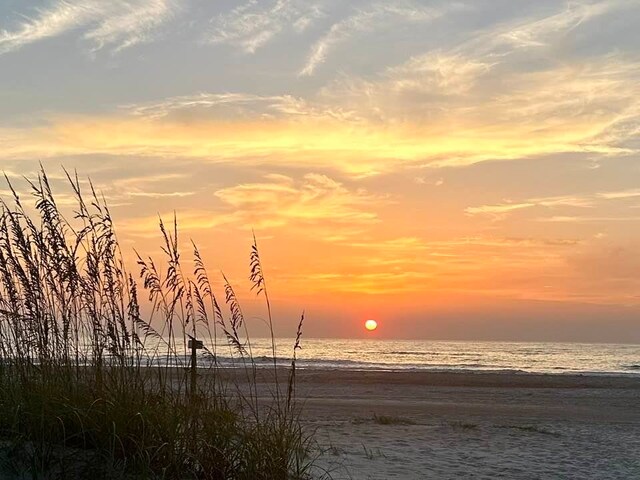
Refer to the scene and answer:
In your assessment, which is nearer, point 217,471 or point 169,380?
point 217,471

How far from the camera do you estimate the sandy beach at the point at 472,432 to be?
332 inches

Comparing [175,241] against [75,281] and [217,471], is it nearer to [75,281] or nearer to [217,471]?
[75,281]

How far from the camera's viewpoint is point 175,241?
18.0ft

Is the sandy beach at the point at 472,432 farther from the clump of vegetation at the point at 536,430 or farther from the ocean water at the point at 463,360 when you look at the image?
the ocean water at the point at 463,360

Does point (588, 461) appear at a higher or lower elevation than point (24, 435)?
lower

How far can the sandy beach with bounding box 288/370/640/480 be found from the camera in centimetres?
843

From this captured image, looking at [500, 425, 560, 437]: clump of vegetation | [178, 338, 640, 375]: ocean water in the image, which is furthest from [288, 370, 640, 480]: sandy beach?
[178, 338, 640, 375]: ocean water

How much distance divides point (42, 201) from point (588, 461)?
7965 millimetres

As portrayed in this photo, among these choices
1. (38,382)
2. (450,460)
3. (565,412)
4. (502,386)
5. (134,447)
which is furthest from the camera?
(502,386)

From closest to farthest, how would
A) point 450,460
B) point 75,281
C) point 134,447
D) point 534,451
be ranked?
point 134,447
point 75,281
point 450,460
point 534,451

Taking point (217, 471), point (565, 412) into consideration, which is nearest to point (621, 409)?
point (565, 412)

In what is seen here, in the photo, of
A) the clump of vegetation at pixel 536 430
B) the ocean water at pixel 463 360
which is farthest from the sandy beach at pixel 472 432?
the ocean water at pixel 463 360

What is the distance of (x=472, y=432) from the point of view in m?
12.0

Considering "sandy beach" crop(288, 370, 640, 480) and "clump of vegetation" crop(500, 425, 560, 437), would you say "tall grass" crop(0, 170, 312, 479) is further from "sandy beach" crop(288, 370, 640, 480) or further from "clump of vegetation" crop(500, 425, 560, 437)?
"clump of vegetation" crop(500, 425, 560, 437)
